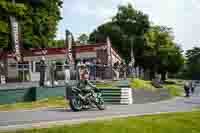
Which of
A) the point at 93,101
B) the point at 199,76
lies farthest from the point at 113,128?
the point at 199,76

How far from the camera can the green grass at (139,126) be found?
10.8m

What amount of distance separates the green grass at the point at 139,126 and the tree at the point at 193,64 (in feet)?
352

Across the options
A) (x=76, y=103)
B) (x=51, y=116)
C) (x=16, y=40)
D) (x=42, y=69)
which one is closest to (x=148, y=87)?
(x=16, y=40)

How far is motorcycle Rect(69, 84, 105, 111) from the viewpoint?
1733 centimetres

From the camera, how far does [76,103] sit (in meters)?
17.3

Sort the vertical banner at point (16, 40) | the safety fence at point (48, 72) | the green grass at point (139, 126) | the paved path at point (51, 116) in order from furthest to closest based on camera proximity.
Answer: the vertical banner at point (16, 40) < the safety fence at point (48, 72) < the paved path at point (51, 116) < the green grass at point (139, 126)

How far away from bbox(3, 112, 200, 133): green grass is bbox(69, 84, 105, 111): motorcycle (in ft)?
14.9

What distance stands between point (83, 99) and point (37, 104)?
4.32m

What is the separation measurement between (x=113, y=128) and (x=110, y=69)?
17989mm

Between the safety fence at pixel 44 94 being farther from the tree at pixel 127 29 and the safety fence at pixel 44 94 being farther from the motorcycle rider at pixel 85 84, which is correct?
the tree at pixel 127 29

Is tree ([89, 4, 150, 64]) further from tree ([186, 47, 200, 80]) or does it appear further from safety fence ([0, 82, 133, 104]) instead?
safety fence ([0, 82, 133, 104])

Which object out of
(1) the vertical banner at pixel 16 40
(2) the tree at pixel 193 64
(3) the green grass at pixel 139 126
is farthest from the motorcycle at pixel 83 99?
(2) the tree at pixel 193 64

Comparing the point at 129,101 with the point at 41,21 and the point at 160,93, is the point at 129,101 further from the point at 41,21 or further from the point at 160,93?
the point at 41,21

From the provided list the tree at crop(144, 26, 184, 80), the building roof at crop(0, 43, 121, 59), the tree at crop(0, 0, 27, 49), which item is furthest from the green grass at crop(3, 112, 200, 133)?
the tree at crop(144, 26, 184, 80)
